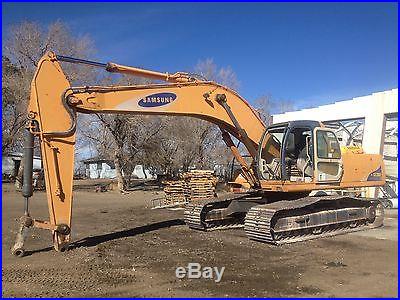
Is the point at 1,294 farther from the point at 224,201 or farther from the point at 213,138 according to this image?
the point at 213,138

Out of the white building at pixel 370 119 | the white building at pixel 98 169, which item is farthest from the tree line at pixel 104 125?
the white building at pixel 98 169

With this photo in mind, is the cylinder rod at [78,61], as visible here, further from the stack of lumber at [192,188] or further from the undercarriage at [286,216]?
the stack of lumber at [192,188]

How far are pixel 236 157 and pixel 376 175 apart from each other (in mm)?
4489

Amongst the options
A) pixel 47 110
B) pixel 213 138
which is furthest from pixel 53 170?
pixel 213 138

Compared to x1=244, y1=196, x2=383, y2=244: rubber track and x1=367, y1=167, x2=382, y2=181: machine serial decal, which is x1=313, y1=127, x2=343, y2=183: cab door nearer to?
x1=244, y1=196, x2=383, y2=244: rubber track

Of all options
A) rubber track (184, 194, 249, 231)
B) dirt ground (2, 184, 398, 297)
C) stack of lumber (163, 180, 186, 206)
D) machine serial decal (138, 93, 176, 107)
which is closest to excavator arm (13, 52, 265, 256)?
machine serial decal (138, 93, 176, 107)

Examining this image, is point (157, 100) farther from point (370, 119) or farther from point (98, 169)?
point (98, 169)

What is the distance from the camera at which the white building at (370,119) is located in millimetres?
19625

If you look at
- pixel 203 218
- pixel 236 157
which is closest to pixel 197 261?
pixel 203 218

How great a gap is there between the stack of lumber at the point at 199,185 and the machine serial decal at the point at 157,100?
396 inches

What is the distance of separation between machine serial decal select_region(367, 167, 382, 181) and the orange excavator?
3cm

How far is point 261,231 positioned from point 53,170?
4.93 m

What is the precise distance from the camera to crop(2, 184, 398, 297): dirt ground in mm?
6363

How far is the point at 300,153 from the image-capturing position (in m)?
11.6
